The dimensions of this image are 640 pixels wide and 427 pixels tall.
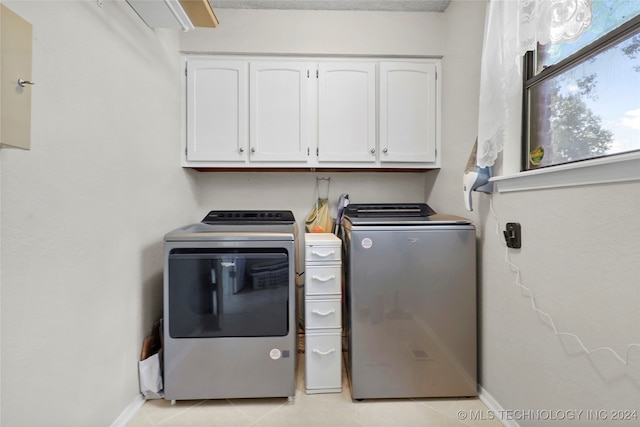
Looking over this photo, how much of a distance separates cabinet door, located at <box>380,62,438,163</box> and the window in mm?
751

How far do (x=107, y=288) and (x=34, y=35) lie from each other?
96cm

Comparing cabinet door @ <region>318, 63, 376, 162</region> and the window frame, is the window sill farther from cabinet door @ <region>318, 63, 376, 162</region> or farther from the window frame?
cabinet door @ <region>318, 63, 376, 162</region>

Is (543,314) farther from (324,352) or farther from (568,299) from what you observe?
(324,352)

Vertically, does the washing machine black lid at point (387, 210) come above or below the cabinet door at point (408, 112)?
below

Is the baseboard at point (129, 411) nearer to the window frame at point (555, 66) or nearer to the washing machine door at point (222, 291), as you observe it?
the washing machine door at point (222, 291)

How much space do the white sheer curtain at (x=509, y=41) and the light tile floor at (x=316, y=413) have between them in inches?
50.2

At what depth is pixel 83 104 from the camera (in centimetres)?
106

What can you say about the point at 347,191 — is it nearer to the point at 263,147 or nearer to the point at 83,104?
the point at 263,147

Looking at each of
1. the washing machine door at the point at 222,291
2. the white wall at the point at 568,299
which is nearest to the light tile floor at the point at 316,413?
the white wall at the point at 568,299

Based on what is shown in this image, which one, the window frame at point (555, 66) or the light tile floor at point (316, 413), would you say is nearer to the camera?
the window frame at point (555, 66)

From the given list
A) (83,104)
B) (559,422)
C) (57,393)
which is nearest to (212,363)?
(57,393)

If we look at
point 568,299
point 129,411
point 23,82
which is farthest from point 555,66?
point 129,411

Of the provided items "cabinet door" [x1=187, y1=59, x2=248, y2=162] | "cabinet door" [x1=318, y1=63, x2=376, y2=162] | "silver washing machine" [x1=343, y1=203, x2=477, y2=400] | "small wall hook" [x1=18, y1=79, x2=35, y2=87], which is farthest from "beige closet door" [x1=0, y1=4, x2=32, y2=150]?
"cabinet door" [x1=318, y1=63, x2=376, y2=162]

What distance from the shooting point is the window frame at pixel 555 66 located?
0.85 metres
